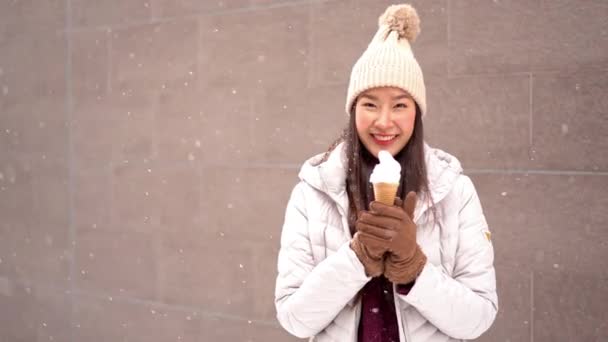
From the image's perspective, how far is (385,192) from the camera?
192cm

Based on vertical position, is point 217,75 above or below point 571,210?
above

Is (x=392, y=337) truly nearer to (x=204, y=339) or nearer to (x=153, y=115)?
(x=204, y=339)

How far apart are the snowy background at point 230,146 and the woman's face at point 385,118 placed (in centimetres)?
133

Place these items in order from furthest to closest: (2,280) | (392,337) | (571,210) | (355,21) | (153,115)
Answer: (2,280) → (153,115) → (355,21) → (571,210) → (392,337)

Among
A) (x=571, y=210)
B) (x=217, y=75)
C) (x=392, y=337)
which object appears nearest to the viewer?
(x=392, y=337)

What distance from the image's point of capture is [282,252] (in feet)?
7.56

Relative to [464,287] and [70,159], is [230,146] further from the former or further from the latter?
[464,287]

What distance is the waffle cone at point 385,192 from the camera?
6.28ft

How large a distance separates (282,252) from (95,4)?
10.9 ft

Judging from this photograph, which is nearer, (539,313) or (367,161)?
(367,161)

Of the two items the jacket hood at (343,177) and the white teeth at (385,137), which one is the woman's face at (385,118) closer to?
the white teeth at (385,137)

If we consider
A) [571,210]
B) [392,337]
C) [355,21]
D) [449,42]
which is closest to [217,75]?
[355,21]

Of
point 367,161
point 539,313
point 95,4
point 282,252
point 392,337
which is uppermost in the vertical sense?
point 95,4

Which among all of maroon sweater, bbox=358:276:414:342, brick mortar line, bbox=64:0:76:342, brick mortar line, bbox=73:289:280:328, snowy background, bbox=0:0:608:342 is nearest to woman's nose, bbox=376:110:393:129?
maroon sweater, bbox=358:276:414:342
